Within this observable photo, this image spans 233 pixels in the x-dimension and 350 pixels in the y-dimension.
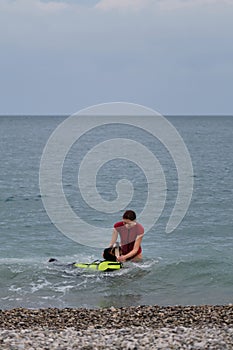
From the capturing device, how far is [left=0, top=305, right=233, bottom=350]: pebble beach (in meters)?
10.6

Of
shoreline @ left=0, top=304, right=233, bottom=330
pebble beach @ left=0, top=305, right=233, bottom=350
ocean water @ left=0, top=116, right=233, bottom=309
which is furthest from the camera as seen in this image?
ocean water @ left=0, top=116, right=233, bottom=309

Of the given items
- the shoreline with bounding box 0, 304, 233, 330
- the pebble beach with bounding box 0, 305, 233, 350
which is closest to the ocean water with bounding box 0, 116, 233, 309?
the shoreline with bounding box 0, 304, 233, 330

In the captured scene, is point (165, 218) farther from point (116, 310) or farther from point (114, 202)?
point (116, 310)

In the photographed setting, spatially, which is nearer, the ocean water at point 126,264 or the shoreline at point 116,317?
the shoreline at point 116,317

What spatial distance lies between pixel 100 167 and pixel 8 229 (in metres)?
38.4

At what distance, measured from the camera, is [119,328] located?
12.5 m

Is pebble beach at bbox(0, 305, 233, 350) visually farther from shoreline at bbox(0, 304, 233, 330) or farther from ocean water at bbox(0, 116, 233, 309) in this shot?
ocean water at bbox(0, 116, 233, 309)

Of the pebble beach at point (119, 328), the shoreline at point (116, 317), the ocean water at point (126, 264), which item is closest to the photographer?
the pebble beach at point (119, 328)

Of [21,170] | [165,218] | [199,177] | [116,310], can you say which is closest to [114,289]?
[116,310]

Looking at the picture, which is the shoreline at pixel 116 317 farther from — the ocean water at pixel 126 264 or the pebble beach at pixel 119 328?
the ocean water at pixel 126 264

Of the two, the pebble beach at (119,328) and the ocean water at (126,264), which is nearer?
the pebble beach at (119,328)

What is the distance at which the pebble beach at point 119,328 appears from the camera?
34.8 feet

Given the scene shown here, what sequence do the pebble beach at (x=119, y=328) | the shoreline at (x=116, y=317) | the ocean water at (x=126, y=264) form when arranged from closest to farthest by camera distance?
the pebble beach at (x=119, y=328) → the shoreline at (x=116, y=317) → the ocean water at (x=126, y=264)

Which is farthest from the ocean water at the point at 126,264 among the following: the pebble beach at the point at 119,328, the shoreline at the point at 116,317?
the pebble beach at the point at 119,328
